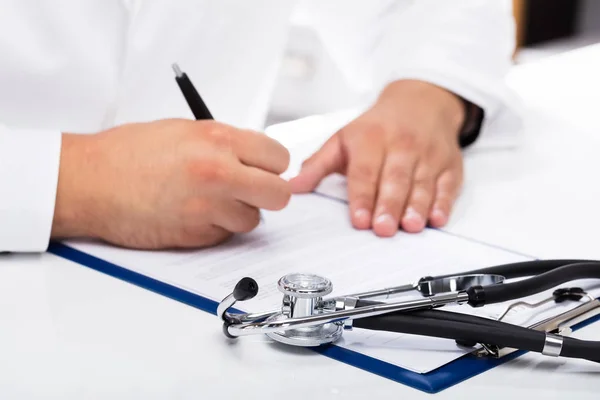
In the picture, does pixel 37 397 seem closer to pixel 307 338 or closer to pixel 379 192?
pixel 307 338

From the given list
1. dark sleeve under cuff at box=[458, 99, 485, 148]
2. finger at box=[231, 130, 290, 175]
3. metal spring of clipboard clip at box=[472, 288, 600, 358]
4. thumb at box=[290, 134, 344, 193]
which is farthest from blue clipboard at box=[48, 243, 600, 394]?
dark sleeve under cuff at box=[458, 99, 485, 148]

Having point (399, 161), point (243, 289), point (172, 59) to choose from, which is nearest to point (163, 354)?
point (243, 289)

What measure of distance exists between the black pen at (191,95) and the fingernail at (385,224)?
0.15 m

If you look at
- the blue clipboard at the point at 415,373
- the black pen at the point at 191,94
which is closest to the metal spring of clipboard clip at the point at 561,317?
the blue clipboard at the point at 415,373

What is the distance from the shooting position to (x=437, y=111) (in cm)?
89

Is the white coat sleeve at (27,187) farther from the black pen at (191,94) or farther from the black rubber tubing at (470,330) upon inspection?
the black rubber tubing at (470,330)

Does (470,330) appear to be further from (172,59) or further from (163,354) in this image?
(172,59)

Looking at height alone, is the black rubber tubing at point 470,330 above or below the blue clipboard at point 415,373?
above

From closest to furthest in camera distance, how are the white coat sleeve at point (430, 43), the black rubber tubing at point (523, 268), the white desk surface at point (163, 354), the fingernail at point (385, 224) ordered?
the white desk surface at point (163, 354), the black rubber tubing at point (523, 268), the fingernail at point (385, 224), the white coat sleeve at point (430, 43)

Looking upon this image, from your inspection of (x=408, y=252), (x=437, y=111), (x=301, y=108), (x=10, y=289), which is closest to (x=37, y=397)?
(x=10, y=289)

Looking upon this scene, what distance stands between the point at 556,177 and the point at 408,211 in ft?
0.63

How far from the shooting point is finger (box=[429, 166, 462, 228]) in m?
0.72

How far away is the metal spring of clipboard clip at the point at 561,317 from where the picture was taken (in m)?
0.48

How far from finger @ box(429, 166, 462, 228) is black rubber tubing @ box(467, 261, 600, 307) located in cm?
17
